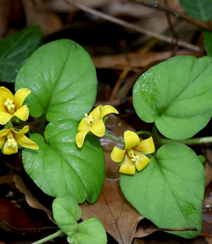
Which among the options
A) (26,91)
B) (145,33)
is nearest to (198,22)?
(145,33)

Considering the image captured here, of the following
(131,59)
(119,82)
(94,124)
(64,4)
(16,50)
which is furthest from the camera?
(64,4)

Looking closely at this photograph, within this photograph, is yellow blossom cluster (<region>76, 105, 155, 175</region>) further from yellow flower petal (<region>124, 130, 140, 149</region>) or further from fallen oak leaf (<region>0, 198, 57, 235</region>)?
fallen oak leaf (<region>0, 198, 57, 235</region>)

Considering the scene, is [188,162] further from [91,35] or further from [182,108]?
[91,35]

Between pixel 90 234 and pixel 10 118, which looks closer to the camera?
pixel 90 234

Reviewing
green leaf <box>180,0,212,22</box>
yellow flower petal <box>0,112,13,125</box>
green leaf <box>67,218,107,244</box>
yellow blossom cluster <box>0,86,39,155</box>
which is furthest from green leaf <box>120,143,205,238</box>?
green leaf <box>180,0,212,22</box>

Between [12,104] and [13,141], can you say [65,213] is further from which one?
[12,104]

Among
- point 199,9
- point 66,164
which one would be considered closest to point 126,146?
point 66,164

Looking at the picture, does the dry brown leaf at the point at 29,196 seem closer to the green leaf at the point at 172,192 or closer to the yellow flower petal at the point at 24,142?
the yellow flower petal at the point at 24,142
